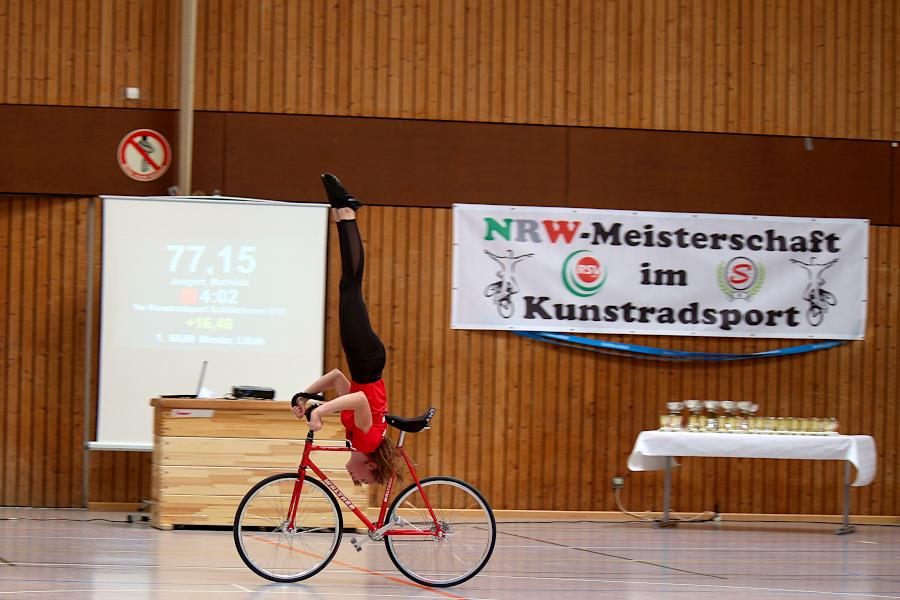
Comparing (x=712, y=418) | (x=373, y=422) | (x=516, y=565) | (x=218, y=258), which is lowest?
(x=516, y=565)

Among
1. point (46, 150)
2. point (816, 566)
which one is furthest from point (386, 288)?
point (816, 566)

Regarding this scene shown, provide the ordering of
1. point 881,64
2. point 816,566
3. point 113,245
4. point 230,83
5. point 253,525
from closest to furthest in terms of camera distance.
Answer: point 253,525, point 816,566, point 113,245, point 230,83, point 881,64

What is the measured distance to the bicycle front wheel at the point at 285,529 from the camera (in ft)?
18.6

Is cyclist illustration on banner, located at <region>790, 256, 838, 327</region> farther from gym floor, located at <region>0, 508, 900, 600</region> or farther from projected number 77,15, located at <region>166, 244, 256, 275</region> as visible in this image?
projected number 77,15, located at <region>166, 244, 256, 275</region>

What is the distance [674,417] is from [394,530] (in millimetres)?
4205

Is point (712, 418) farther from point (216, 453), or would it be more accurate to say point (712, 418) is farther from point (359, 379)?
point (359, 379)

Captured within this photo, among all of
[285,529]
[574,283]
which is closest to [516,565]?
[285,529]

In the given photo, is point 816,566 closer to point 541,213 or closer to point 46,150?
point 541,213

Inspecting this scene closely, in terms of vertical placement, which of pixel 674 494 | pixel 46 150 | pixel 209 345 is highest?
pixel 46 150

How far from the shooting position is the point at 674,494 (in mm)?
10211

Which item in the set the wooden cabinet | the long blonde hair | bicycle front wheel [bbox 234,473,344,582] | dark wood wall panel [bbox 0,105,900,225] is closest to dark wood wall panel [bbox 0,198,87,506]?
dark wood wall panel [bbox 0,105,900,225]

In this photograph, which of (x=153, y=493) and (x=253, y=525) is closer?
(x=253, y=525)

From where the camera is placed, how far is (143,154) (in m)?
9.80

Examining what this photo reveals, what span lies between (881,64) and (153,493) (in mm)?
7463
